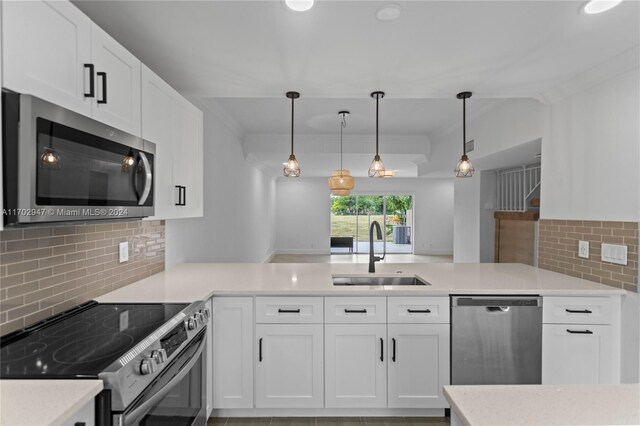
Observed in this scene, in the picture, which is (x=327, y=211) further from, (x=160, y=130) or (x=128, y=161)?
(x=128, y=161)

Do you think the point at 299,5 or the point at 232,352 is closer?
the point at 299,5

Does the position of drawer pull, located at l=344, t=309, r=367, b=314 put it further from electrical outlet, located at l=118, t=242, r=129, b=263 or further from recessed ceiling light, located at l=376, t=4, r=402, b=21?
recessed ceiling light, located at l=376, t=4, r=402, b=21

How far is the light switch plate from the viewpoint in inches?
84.0

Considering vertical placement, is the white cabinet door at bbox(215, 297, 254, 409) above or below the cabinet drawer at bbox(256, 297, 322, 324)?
below

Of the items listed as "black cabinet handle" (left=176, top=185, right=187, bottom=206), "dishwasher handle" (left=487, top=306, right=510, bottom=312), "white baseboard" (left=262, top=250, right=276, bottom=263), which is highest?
Result: "black cabinet handle" (left=176, top=185, right=187, bottom=206)

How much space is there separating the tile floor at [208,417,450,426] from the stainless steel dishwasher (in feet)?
1.07

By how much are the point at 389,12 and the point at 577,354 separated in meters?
2.34

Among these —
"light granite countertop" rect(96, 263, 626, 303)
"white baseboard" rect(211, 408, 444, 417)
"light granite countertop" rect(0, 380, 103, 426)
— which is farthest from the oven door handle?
"white baseboard" rect(211, 408, 444, 417)

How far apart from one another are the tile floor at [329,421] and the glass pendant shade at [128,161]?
1.70 meters

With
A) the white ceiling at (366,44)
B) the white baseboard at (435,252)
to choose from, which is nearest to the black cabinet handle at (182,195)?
the white ceiling at (366,44)

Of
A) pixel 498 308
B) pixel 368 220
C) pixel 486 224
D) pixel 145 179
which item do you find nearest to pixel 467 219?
pixel 486 224

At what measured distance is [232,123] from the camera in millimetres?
4691

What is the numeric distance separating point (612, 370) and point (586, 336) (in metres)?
0.27

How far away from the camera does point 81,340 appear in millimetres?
1335
